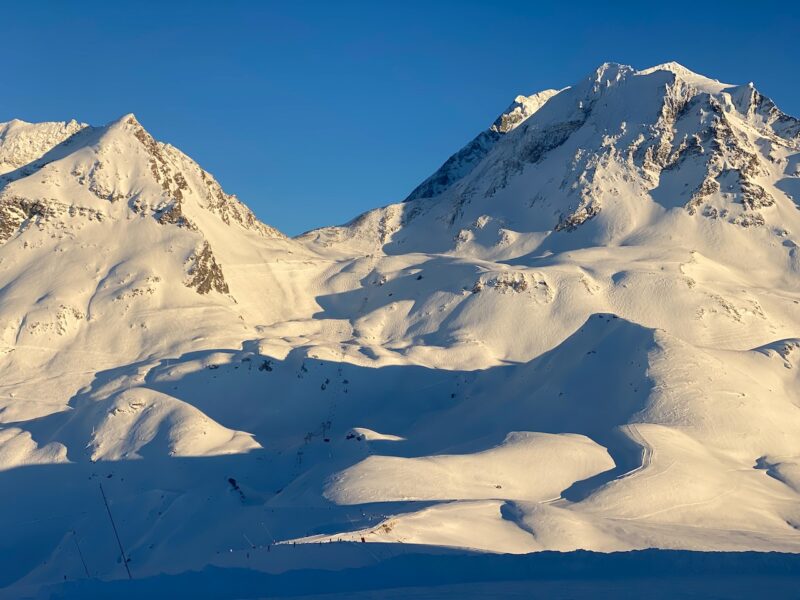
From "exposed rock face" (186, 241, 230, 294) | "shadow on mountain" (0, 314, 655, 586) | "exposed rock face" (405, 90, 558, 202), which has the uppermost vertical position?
"exposed rock face" (405, 90, 558, 202)

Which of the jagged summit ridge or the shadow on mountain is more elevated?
the jagged summit ridge

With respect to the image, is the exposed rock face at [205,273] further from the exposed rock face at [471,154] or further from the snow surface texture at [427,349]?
the exposed rock face at [471,154]

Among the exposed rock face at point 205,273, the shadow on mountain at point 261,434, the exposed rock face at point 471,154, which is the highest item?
the exposed rock face at point 471,154

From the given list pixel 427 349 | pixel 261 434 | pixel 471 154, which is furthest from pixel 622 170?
pixel 261 434

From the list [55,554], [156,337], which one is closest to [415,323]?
[156,337]

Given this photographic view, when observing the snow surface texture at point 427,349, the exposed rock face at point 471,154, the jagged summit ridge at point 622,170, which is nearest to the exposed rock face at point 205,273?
the snow surface texture at point 427,349

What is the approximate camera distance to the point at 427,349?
7544cm

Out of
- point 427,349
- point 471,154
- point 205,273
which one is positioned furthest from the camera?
point 471,154

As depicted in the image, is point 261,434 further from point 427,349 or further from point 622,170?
point 622,170

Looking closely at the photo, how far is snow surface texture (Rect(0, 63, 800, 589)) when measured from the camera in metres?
42.0

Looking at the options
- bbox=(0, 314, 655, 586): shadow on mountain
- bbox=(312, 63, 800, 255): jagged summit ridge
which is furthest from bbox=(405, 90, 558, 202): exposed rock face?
bbox=(0, 314, 655, 586): shadow on mountain

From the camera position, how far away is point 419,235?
11900cm

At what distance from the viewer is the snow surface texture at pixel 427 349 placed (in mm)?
41969

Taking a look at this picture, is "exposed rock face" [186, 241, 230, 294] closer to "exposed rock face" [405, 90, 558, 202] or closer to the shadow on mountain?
the shadow on mountain
